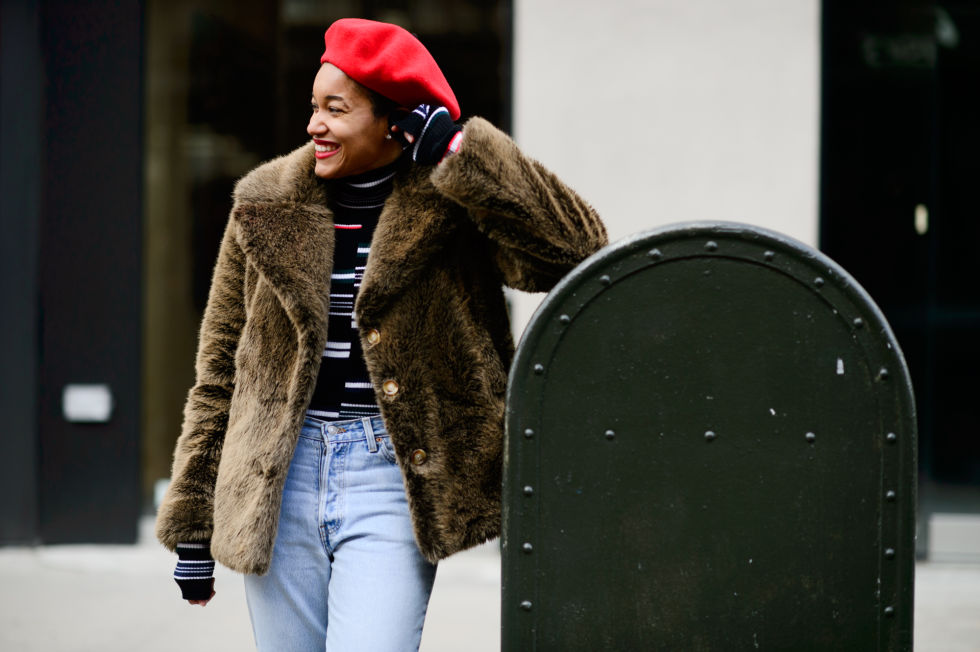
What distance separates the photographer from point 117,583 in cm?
514

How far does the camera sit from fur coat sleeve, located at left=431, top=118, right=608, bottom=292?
6.88 feet

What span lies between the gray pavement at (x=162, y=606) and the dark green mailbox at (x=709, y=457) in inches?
98.1

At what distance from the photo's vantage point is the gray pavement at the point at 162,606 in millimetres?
4316

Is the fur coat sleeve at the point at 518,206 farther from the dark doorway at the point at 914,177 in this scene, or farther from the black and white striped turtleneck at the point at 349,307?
the dark doorway at the point at 914,177

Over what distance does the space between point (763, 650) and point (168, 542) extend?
48.1 inches

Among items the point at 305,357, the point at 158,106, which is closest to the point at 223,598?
the point at 158,106

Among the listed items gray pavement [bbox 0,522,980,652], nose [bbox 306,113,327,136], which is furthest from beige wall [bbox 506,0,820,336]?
nose [bbox 306,113,327,136]

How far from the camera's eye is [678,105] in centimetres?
528

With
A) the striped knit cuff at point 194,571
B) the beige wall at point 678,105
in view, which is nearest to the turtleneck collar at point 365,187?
the striped knit cuff at point 194,571

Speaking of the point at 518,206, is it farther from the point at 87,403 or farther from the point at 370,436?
the point at 87,403

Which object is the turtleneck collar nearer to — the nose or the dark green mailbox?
the nose

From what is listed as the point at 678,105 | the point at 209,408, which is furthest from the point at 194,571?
the point at 678,105

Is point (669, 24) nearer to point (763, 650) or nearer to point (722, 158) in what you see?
point (722, 158)

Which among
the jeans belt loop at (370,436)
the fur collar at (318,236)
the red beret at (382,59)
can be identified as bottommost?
the jeans belt loop at (370,436)
